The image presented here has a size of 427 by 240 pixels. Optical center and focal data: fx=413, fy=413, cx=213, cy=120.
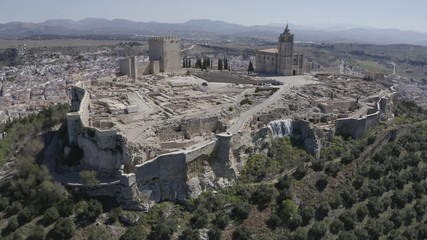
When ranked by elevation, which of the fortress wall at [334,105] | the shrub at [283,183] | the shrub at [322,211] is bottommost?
the shrub at [322,211]

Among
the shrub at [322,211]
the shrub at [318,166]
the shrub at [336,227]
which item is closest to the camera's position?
the shrub at [336,227]

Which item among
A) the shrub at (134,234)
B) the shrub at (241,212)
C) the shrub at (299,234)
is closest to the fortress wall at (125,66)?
the shrub at (241,212)

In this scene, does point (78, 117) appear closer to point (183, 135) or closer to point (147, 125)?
point (147, 125)

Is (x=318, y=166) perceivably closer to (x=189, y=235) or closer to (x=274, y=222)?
(x=274, y=222)

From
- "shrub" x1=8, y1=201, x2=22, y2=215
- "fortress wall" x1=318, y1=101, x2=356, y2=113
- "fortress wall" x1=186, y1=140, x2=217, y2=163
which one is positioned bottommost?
"shrub" x1=8, y1=201, x2=22, y2=215

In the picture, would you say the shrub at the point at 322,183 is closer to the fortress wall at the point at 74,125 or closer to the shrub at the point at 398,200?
the shrub at the point at 398,200

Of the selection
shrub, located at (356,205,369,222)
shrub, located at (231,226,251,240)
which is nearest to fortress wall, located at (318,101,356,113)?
shrub, located at (356,205,369,222)

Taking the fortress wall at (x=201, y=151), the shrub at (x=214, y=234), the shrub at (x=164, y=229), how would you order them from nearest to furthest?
1. the shrub at (x=164, y=229)
2. the shrub at (x=214, y=234)
3. the fortress wall at (x=201, y=151)

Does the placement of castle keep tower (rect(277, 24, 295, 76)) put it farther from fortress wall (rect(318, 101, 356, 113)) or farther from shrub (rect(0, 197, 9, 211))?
shrub (rect(0, 197, 9, 211))
